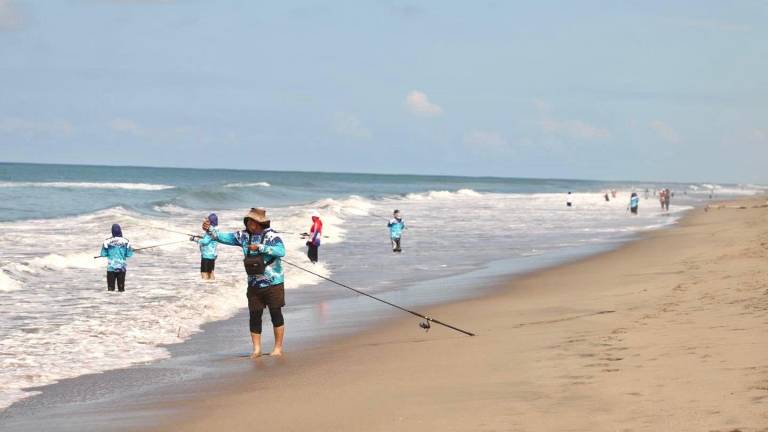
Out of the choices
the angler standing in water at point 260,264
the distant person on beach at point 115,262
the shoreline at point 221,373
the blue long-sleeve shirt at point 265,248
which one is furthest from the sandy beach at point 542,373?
the distant person on beach at point 115,262

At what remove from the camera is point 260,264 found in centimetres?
965

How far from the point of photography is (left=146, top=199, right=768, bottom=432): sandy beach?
6.07 metres

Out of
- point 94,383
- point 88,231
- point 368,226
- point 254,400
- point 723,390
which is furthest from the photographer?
point 368,226

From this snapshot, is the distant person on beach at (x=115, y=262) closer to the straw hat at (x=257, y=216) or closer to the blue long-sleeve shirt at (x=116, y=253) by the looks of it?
the blue long-sleeve shirt at (x=116, y=253)

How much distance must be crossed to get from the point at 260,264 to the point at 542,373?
3347 millimetres

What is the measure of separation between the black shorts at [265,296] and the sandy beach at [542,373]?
1.84 ft

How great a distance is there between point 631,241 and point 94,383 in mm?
21359

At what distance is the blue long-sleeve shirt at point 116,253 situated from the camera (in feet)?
51.1

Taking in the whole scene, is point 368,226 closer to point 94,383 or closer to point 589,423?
point 94,383

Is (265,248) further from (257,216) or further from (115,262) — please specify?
(115,262)

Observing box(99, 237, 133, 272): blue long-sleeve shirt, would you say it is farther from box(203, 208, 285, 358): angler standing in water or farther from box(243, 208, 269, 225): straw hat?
box(243, 208, 269, 225): straw hat

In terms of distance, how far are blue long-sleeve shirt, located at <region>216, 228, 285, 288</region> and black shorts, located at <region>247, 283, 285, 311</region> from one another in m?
0.05

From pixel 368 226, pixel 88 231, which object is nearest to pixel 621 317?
pixel 88 231

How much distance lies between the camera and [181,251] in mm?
24062
